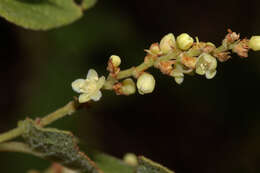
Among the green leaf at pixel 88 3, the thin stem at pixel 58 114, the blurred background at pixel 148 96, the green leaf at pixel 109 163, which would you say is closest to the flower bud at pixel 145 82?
the thin stem at pixel 58 114

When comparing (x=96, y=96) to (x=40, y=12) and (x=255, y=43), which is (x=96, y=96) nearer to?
(x=40, y=12)

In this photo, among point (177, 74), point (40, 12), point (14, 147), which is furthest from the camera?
point (40, 12)

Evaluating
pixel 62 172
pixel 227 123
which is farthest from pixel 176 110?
pixel 62 172

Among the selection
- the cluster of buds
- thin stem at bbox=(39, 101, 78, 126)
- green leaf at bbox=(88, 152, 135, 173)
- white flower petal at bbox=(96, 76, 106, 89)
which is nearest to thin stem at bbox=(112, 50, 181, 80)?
the cluster of buds

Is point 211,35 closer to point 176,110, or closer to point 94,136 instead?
point 176,110

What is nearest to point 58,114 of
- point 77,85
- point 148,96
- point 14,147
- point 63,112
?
point 63,112

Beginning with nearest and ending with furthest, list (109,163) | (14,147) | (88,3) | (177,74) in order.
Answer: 1. (177,74)
2. (14,147)
3. (109,163)
4. (88,3)

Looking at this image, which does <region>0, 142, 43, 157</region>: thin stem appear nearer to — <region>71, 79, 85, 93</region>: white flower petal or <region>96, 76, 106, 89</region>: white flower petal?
<region>71, 79, 85, 93</region>: white flower petal
